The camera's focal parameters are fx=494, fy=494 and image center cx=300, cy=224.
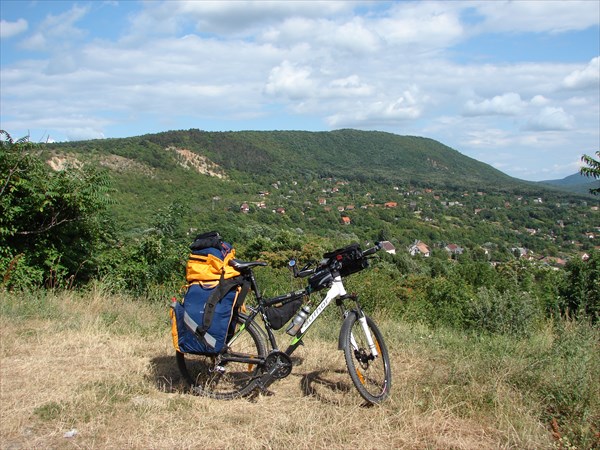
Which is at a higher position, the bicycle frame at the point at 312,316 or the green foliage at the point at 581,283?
the bicycle frame at the point at 312,316

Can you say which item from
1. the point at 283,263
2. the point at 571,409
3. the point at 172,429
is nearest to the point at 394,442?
the point at 571,409

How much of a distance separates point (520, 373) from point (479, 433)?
78cm

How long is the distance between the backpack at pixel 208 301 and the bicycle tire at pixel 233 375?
0.16 metres

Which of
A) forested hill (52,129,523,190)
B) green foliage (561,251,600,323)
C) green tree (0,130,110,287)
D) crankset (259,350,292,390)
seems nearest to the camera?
crankset (259,350,292,390)

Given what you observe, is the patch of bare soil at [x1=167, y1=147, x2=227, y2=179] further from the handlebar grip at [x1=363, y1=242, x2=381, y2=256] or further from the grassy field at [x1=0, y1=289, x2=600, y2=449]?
the handlebar grip at [x1=363, y1=242, x2=381, y2=256]

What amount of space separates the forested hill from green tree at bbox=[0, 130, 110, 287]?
193 ft

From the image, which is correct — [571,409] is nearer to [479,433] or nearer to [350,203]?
[479,433]

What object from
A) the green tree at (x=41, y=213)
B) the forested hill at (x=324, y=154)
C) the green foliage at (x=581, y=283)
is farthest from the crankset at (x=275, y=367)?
the forested hill at (x=324, y=154)

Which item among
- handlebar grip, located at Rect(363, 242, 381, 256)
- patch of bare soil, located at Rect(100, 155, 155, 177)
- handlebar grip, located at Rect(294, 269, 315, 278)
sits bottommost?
handlebar grip, located at Rect(294, 269, 315, 278)

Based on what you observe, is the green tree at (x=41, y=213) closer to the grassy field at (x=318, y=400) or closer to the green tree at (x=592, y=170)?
the grassy field at (x=318, y=400)

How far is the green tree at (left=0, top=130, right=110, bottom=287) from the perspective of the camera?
279 inches

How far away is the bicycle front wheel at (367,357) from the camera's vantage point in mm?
3406

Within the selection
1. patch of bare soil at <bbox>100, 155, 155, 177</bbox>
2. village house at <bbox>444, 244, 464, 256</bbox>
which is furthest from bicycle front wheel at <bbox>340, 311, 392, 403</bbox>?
patch of bare soil at <bbox>100, 155, 155, 177</bbox>

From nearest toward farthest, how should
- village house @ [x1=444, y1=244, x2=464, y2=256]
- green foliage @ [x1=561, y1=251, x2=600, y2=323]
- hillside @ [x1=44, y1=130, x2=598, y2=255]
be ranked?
Result: green foliage @ [x1=561, y1=251, x2=600, y2=323]
village house @ [x1=444, y1=244, x2=464, y2=256]
hillside @ [x1=44, y1=130, x2=598, y2=255]
